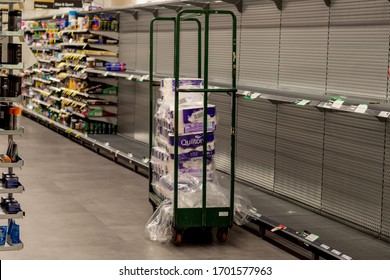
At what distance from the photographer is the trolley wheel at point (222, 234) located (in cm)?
641

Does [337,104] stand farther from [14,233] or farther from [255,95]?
[14,233]

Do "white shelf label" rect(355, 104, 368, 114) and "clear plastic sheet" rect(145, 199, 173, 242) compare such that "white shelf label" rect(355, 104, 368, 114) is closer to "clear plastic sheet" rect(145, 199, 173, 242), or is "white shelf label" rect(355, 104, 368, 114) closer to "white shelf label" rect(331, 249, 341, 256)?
"white shelf label" rect(331, 249, 341, 256)

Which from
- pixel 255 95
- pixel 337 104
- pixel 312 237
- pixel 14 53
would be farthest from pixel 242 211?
pixel 14 53

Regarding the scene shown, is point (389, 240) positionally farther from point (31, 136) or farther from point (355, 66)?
point (31, 136)

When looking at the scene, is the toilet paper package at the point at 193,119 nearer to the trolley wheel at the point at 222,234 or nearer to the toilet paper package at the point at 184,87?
the toilet paper package at the point at 184,87

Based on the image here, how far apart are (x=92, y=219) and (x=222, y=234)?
162 centimetres

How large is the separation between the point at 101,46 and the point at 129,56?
0.95 m

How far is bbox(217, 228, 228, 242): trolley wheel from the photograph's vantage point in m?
6.41

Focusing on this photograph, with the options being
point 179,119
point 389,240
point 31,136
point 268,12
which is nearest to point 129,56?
point 31,136

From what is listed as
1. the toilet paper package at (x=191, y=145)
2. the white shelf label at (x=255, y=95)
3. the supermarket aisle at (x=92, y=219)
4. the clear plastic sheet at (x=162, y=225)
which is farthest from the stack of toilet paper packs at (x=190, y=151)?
the white shelf label at (x=255, y=95)

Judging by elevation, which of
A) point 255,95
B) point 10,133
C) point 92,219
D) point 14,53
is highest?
point 14,53

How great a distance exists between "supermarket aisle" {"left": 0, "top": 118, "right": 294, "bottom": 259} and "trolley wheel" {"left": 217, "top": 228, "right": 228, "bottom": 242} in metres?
0.06

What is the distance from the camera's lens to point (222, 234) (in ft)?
21.0

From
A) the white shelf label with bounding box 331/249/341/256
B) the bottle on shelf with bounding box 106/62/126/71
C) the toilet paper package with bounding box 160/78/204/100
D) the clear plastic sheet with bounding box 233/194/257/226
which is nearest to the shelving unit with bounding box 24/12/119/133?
the bottle on shelf with bounding box 106/62/126/71
